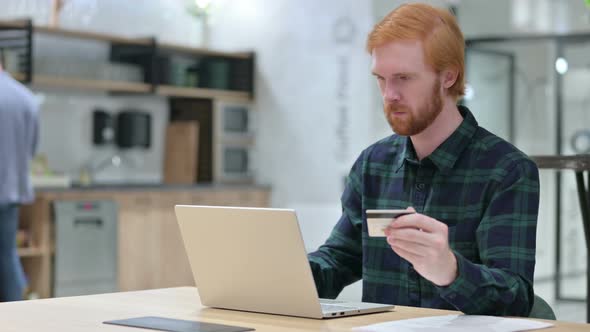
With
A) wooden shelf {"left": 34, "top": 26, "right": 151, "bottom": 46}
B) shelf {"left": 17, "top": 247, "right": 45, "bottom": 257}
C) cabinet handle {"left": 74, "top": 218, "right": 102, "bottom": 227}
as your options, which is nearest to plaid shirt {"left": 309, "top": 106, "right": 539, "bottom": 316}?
shelf {"left": 17, "top": 247, "right": 45, "bottom": 257}

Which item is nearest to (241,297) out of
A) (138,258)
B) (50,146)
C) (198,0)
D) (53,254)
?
(53,254)

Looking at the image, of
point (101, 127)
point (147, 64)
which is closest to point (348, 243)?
point (101, 127)

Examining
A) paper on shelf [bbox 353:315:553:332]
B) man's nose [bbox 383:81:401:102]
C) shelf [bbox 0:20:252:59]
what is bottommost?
paper on shelf [bbox 353:315:553:332]

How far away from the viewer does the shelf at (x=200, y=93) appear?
8.12 metres

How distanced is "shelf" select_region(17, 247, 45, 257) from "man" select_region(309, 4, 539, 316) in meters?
4.54

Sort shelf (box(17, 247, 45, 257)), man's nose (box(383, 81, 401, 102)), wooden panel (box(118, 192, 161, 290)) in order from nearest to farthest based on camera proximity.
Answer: man's nose (box(383, 81, 401, 102)) < shelf (box(17, 247, 45, 257)) < wooden panel (box(118, 192, 161, 290))

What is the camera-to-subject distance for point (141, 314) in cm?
196

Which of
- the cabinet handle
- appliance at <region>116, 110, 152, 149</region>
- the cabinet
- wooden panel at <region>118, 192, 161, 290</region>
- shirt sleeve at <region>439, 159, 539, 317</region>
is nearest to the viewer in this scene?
shirt sleeve at <region>439, 159, 539, 317</region>

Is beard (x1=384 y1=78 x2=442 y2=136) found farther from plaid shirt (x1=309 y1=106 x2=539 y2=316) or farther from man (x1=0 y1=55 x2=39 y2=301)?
man (x1=0 y1=55 x2=39 y2=301)

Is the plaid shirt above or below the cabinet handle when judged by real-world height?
above

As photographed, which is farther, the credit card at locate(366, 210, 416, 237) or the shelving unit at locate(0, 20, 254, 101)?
the shelving unit at locate(0, 20, 254, 101)

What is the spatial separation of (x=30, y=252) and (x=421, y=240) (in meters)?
5.30

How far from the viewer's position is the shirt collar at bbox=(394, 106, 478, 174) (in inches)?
87.7

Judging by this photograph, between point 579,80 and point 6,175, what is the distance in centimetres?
440
